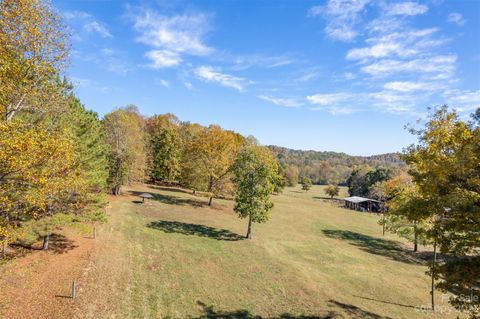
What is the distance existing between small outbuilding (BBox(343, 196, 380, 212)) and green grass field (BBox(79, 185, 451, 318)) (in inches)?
1608

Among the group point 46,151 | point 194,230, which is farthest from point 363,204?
point 46,151

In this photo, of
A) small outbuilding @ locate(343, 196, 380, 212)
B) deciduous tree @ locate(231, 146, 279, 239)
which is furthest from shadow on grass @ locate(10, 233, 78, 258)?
small outbuilding @ locate(343, 196, 380, 212)

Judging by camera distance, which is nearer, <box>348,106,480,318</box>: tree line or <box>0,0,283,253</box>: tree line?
<box>348,106,480,318</box>: tree line

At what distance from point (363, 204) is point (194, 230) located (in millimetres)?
67109

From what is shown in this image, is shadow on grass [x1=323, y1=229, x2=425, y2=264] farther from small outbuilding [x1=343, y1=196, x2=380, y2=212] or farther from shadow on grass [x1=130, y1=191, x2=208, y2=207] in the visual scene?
small outbuilding [x1=343, y1=196, x2=380, y2=212]

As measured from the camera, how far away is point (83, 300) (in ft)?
55.9

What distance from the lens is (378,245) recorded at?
4056 centimetres

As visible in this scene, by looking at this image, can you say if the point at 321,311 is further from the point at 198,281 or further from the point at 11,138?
the point at 11,138

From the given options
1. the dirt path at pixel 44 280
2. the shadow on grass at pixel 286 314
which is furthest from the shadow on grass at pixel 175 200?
the shadow on grass at pixel 286 314

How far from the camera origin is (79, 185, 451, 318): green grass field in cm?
1842

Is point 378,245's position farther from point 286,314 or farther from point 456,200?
point 456,200

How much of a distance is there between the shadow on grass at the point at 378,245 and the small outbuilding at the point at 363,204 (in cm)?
3719

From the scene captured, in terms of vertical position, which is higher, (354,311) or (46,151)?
(46,151)

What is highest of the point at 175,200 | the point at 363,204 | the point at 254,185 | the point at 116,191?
the point at 254,185
